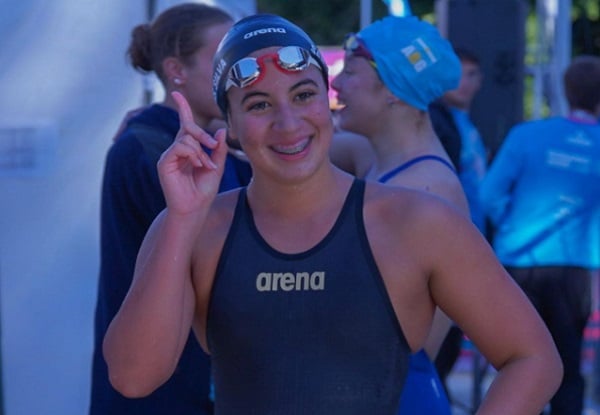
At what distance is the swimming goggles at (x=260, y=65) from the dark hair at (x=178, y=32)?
41.8 inches

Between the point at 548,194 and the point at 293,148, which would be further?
the point at 548,194

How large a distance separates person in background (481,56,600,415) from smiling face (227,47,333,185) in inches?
147

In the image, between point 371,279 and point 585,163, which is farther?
point 585,163

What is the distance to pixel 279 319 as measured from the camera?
2.18m

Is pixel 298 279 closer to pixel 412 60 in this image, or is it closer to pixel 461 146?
pixel 412 60

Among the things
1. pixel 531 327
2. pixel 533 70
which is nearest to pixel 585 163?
pixel 531 327

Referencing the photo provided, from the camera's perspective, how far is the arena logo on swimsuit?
2.18 metres

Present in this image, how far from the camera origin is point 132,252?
311 cm

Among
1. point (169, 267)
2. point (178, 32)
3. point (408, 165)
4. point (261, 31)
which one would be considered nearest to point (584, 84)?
point (408, 165)

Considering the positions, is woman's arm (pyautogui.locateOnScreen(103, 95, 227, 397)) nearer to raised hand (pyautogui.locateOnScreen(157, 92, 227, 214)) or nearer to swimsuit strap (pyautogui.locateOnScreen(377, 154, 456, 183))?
raised hand (pyautogui.locateOnScreen(157, 92, 227, 214))

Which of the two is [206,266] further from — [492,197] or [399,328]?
[492,197]

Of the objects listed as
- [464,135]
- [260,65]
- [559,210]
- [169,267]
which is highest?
[260,65]

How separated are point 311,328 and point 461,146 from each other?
328cm

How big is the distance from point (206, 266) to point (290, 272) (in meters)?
0.17
